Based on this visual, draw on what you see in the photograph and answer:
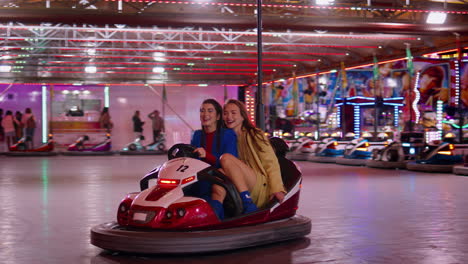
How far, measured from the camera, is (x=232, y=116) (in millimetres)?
4266

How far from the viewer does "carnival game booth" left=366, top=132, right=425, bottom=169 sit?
1209 cm

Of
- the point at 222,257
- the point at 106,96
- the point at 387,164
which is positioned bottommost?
the point at 387,164

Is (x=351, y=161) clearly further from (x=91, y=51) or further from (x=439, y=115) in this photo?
(x=91, y=51)

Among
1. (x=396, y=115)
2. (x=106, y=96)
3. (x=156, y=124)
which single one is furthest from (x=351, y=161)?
(x=106, y=96)

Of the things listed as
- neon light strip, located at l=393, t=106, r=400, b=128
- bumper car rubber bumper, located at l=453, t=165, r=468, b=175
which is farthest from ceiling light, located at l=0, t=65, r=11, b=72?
bumper car rubber bumper, located at l=453, t=165, r=468, b=175

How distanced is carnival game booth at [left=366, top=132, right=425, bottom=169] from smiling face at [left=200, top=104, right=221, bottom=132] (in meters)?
8.34

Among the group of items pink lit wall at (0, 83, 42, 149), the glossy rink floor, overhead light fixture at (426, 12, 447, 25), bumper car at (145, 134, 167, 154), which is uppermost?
overhead light fixture at (426, 12, 447, 25)

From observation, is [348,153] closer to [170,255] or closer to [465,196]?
[465,196]

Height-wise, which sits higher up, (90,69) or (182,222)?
(90,69)

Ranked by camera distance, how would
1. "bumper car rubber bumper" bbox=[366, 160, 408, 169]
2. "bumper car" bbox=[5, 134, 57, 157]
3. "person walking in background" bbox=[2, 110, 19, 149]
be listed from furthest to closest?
"person walking in background" bbox=[2, 110, 19, 149] < "bumper car" bbox=[5, 134, 57, 157] < "bumper car rubber bumper" bbox=[366, 160, 408, 169]

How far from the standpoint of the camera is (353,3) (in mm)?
11578

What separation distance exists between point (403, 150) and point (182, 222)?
9.09 metres

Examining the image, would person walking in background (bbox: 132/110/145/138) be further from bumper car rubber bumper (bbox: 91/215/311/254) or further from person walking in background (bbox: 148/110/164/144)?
bumper car rubber bumper (bbox: 91/215/311/254)

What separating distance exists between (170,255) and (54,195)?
3837mm
